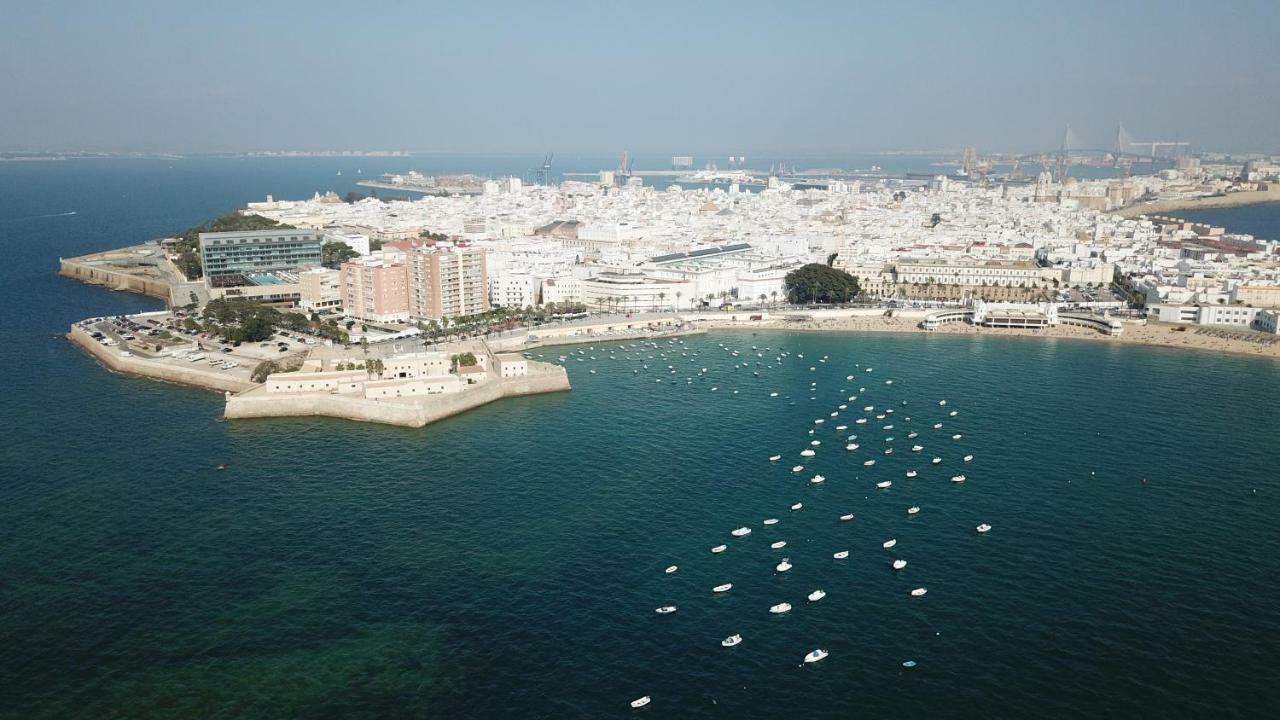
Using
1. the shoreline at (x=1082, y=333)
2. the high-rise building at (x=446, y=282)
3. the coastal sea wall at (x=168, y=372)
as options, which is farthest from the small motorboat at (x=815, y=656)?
the high-rise building at (x=446, y=282)

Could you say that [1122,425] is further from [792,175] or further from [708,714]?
[792,175]

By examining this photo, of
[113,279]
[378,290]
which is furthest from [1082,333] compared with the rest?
[113,279]

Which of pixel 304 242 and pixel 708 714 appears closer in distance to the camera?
pixel 708 714

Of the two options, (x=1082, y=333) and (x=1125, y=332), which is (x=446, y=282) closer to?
(x=1082, y=333)

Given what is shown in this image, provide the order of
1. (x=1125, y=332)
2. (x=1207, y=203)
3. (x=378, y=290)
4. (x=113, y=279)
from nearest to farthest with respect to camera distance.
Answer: (x=1125, y=332) → (x=378, y=290) → (x=113, y=279) → (x=1207, y=203)

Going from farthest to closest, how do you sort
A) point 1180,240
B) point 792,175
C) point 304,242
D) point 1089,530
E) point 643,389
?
point 792,175, point 1180,240, point 304,242, point 643,389, point 1089,530

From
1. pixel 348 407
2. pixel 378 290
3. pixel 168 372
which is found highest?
pixel 378 290

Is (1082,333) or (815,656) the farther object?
(1082,333)

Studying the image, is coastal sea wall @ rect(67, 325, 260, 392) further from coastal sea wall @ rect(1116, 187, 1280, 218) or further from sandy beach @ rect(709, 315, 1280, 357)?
coastal sea wall @ rect(1116, 187, 1280, 218)

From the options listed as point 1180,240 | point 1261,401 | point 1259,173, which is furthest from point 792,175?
point 1261,401
